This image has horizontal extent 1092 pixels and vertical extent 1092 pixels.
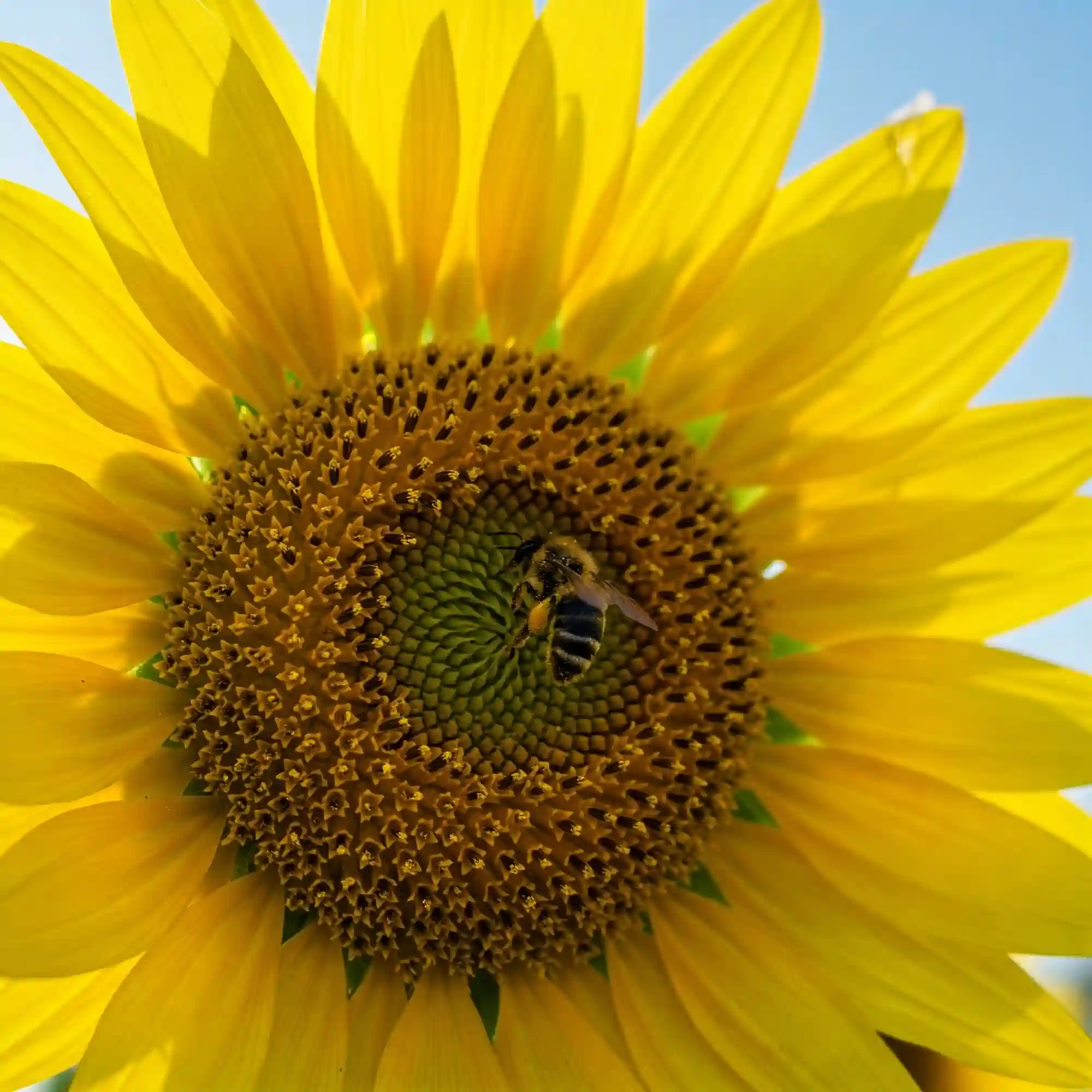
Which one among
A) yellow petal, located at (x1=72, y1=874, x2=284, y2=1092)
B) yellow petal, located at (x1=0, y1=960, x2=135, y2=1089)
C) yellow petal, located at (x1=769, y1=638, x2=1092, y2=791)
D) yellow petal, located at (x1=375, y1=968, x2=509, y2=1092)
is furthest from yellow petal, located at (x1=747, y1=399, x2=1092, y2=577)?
yellow petal, located at (x1=0, y1=960, x2=135, y2=1089)

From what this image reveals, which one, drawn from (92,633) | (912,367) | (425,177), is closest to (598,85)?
(425,177)

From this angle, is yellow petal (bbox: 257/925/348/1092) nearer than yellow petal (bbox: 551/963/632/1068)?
Yes

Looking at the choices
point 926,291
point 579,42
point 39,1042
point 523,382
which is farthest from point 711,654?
point 39,1042

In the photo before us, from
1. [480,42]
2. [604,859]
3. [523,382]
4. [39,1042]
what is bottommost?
[39,1042]

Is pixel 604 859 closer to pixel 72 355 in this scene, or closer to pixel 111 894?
pixel 111 894

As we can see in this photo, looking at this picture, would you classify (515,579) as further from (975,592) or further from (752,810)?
(975,592)

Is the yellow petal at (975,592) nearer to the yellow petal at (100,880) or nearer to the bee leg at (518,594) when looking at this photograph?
the bee leg at (518,594)

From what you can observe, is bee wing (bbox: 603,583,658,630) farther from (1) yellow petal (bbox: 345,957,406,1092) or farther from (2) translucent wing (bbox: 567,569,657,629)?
(1) yellow petal (bbox: 345,957,406,1092)
